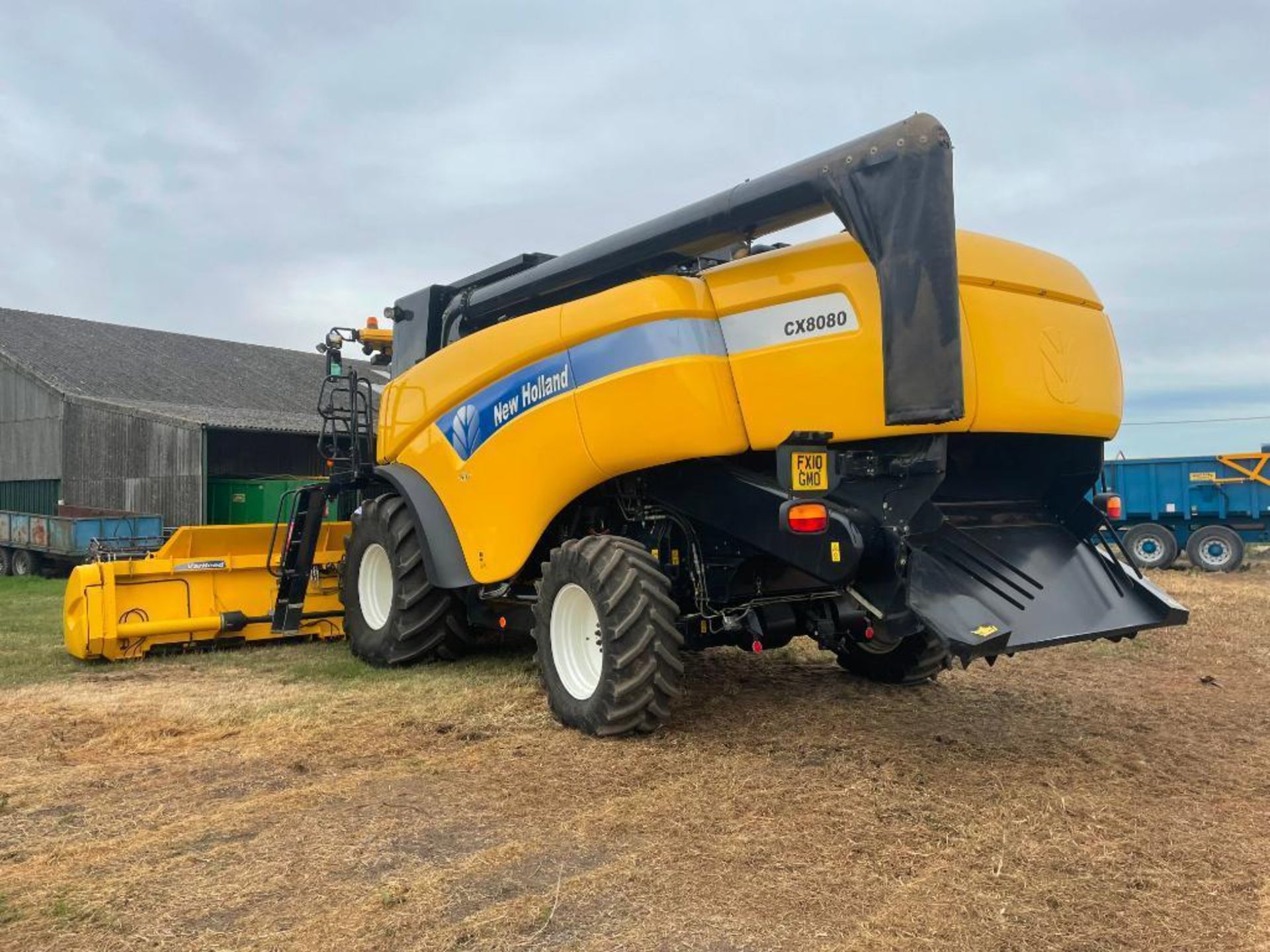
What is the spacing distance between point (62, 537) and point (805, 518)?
17.1m

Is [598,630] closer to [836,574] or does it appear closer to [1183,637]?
[836,574]

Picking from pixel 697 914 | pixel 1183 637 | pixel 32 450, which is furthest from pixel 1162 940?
pixel 32 450

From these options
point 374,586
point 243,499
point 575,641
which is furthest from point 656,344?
point 243,499

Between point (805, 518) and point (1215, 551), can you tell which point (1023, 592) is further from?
point (1215, 551)

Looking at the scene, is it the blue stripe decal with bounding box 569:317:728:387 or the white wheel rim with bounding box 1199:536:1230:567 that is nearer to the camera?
the blue stripe decal with bounding box 569:317:728:387

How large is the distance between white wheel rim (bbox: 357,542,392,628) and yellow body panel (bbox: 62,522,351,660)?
87 cm

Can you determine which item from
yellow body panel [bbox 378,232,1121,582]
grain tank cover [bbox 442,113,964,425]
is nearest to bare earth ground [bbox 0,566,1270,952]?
yellow body panel [bbox 378,232,1121,582]

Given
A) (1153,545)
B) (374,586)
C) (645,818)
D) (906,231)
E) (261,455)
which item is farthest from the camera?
(261,455)

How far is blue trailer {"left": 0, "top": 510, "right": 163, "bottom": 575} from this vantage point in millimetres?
17453

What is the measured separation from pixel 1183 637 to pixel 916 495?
595cm

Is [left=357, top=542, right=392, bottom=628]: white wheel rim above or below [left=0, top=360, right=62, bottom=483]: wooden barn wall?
below

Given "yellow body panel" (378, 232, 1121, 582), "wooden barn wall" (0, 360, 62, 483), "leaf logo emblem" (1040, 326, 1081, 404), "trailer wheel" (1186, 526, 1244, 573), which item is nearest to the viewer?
"yellow body panel" (378, 232, 1121, 582)

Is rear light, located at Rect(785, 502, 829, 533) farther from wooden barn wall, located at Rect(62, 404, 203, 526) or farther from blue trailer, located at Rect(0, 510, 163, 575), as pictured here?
wooden barn wall, located at Rect(62, 404, 203, 526)

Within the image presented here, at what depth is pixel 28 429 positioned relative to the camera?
80.3ft
